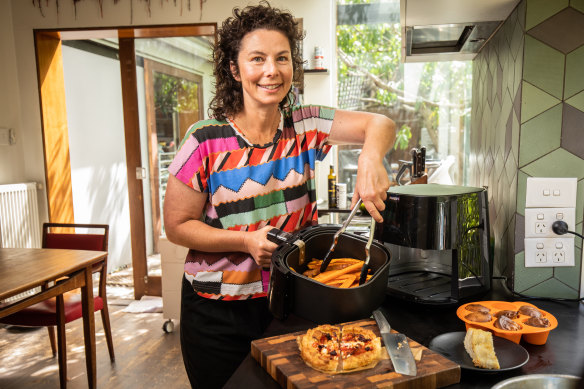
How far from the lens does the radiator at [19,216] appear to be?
328 centimetres

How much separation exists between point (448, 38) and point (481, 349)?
1.22m

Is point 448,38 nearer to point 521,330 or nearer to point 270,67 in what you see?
point 270,67

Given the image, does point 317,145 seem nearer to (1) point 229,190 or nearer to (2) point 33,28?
(1) point 229,190

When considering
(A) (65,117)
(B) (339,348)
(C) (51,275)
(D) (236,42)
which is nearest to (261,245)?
(B) (339,348)

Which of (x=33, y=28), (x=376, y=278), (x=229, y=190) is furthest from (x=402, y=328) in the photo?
(x=33, y=28)

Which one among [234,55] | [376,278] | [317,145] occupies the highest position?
[234,55]

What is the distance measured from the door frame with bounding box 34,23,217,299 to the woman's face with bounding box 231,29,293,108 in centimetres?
255

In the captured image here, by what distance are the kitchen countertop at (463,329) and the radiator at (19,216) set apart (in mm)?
3094

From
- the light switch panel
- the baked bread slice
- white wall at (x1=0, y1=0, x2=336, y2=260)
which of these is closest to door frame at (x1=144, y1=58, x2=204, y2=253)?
white wall at (x1=0, y1=0, x2=336, y2=260)

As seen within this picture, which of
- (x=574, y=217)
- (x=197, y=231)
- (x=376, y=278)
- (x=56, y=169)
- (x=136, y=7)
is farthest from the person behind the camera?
(x=56, y=169)

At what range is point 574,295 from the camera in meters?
1.21

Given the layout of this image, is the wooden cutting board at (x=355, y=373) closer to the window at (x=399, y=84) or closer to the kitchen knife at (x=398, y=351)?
the kitchen knife at (x=398, y=351)

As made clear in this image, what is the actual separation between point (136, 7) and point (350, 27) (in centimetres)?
175

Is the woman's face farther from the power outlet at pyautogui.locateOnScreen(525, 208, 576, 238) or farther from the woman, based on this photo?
the power outlet at pyautogui.locateOnScreen(525, 208, 576, 238)
